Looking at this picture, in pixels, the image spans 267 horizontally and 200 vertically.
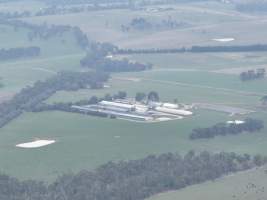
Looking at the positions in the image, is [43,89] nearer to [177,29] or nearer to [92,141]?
[92,141]

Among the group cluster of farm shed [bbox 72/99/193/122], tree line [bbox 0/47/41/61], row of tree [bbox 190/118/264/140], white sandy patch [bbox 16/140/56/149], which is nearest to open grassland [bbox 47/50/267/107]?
cluster of farm shed [bbox 72/99/193/122]

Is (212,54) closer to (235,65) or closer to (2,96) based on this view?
(235,65)

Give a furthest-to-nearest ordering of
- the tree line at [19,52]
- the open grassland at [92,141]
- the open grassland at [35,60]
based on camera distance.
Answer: the tree line at [19,52] < the open grassland at [35,60] < the open grassland at [92,141]

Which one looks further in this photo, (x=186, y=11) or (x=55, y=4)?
(x=55, y=4)

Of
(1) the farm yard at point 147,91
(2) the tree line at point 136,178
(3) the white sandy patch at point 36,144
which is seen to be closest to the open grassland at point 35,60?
(1) the farm yard at point 147,91

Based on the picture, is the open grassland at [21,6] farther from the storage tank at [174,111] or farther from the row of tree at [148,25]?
the storage tank at [174,111]

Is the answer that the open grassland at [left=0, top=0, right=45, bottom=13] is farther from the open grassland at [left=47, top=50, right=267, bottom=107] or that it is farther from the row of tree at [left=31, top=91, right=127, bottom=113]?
the row of tree at [left=31, top=91, right=127, bottom=113]

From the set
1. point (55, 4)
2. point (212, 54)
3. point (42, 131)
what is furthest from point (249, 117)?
point (55, 4)

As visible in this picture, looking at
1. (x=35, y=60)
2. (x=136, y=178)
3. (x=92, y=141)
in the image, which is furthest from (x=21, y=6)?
(x=136, y=178)
